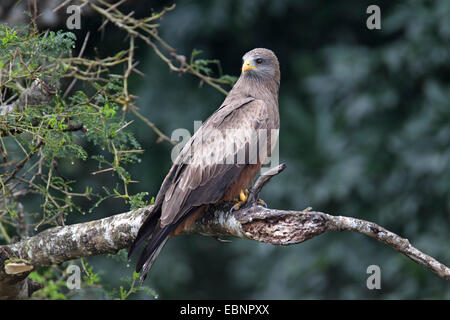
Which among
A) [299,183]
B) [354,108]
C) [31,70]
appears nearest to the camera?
[31,70]

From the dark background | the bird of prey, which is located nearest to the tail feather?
the bird of prey

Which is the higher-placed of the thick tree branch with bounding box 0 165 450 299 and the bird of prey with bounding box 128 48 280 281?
the bird of prey with bounding box 128 48 280 281

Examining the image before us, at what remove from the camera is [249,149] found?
4.38 meters

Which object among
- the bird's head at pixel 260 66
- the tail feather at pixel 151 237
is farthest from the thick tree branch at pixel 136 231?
the bird's head at pixel 260 66

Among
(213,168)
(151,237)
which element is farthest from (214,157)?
(151,237)

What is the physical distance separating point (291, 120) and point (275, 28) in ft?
4.87

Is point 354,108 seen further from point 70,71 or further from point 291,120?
point 70,71

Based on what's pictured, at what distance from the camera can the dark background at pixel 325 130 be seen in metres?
7.17

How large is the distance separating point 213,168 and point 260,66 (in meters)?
1.25

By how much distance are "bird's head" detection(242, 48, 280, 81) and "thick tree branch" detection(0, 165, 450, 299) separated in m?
1.39

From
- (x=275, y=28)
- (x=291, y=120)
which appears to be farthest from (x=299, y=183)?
(x=275, y=28)

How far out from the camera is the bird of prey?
3875 mm

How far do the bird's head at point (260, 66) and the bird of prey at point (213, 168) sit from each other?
10.4 inches

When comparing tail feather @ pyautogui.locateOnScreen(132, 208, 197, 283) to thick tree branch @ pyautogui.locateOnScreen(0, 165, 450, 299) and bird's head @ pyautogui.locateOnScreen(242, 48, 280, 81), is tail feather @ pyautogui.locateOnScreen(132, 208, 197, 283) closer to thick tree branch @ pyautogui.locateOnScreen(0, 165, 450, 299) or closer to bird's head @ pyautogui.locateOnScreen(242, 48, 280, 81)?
thick tree branch @ pyautogui.locateOnScreen(0, 165, 450, 299)
